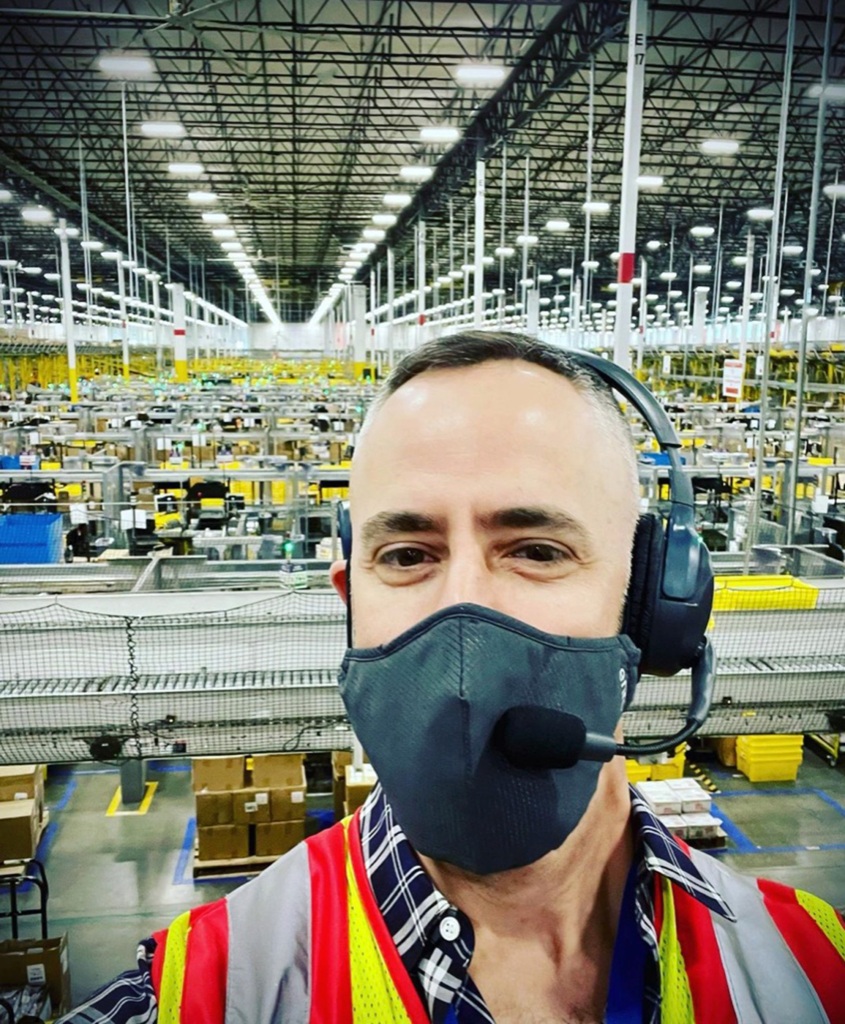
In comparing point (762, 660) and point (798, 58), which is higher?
point (798, 58)

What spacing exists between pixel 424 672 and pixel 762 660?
3.98m

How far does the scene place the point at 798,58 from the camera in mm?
15883

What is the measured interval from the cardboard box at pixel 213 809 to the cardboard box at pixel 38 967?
6.58ft

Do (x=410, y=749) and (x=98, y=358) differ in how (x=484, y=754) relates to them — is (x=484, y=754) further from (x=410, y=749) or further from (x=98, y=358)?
(x=98, y=358)

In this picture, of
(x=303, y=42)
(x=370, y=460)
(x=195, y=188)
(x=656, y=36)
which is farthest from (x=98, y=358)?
(x=370, y=460)

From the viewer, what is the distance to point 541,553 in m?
1.09

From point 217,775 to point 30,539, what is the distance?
411 cm

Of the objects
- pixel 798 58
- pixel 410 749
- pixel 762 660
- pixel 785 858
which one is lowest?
pixel 785 858

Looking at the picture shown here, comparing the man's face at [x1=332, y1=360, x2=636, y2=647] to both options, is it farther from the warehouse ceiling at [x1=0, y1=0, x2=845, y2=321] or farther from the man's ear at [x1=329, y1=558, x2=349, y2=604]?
the warehouse ceiling at [x1=0, y1=0, x2=845, y2=321]

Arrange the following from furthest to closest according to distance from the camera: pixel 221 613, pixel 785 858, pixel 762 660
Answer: pixel 785 858 → pixel 221 613 → pixel 762 660

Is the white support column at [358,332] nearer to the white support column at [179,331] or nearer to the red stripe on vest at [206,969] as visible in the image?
the white support column at [179,331]

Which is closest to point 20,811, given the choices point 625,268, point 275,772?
point 275,772

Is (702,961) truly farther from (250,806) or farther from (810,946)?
(250,806)

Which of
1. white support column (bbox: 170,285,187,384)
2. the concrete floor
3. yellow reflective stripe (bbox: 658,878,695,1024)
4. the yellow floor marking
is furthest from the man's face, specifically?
white support column (bbox: 170,285,187,384)
